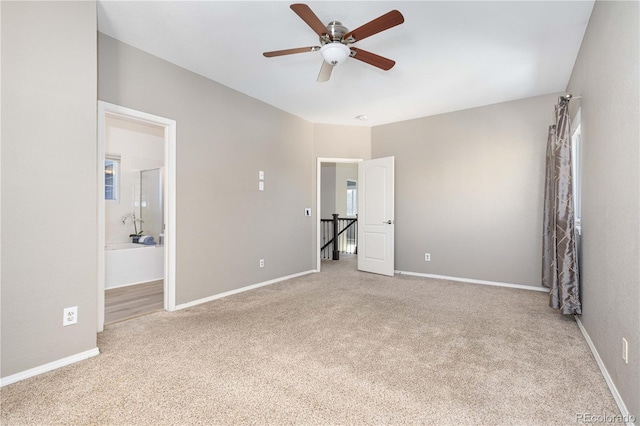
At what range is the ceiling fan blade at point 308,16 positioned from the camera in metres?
1.96

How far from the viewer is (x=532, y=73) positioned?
357 centimetres

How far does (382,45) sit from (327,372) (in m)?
2.75

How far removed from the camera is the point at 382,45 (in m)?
2.96

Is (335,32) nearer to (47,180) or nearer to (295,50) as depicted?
(295,50)

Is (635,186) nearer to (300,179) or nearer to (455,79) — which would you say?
(455,79)

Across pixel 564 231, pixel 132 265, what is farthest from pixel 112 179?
pixel 564 231

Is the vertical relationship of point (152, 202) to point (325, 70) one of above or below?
below

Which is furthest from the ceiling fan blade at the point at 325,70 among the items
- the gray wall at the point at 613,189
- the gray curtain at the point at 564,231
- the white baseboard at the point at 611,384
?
the white baseboard at the point at 611,384

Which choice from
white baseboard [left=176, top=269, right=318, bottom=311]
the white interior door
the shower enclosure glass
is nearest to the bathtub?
the shower enclosure glass

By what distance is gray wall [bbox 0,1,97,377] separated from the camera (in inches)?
78.0

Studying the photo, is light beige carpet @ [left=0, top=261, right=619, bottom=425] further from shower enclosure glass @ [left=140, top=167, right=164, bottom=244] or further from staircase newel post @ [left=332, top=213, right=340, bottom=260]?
staircase newel post @ [left=332, top=213, right=340, bottom=260]

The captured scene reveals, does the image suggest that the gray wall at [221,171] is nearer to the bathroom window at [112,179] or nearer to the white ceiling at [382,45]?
the white ceiling at [382,45]

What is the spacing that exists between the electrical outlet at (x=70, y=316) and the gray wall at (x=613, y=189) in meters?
3.25

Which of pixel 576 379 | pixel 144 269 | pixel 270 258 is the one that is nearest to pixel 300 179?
pixel 270 258
